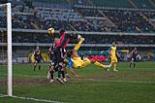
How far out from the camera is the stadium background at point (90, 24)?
2359 inches

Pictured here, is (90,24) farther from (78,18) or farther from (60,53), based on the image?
(60,53)

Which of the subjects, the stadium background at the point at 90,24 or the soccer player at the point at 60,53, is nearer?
the soccer player at the point at 60,53

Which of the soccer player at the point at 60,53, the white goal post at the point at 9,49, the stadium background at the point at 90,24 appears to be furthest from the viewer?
the stadium background at the point at 90,24

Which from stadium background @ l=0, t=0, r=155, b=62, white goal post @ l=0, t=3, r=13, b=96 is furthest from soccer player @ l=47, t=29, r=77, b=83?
stadium background @ l=0, t=0, r=155, b=62

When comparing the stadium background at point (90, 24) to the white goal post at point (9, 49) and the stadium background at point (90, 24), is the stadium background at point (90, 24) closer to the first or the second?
the stadium background at point (90, 24)

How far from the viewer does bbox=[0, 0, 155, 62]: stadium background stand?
5991 centimetres

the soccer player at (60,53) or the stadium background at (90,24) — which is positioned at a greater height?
the soccer player at (60,53)

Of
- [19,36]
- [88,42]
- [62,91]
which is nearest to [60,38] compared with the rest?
[62,91]

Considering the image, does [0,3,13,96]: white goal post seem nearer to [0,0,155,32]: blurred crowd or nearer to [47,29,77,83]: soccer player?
[47,29,77,83]: soccer player

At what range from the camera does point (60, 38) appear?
63.1 feet

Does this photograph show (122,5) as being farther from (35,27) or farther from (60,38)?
(60,38)

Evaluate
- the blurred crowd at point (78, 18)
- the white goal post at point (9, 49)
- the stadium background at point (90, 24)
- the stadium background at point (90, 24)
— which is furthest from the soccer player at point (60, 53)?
the blurred crowd at point (78, 18)

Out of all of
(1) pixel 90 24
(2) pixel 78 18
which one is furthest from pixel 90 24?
(2) pixel 78 18

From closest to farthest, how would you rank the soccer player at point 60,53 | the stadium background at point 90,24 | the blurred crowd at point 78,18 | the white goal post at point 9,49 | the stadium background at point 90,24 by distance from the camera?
the white goal post at point 9,49 → the soccer player at point 60,53 → the stadium background at point 90,24 → the stadium background at point 90,24 → the blurred crowd at point 78,18
